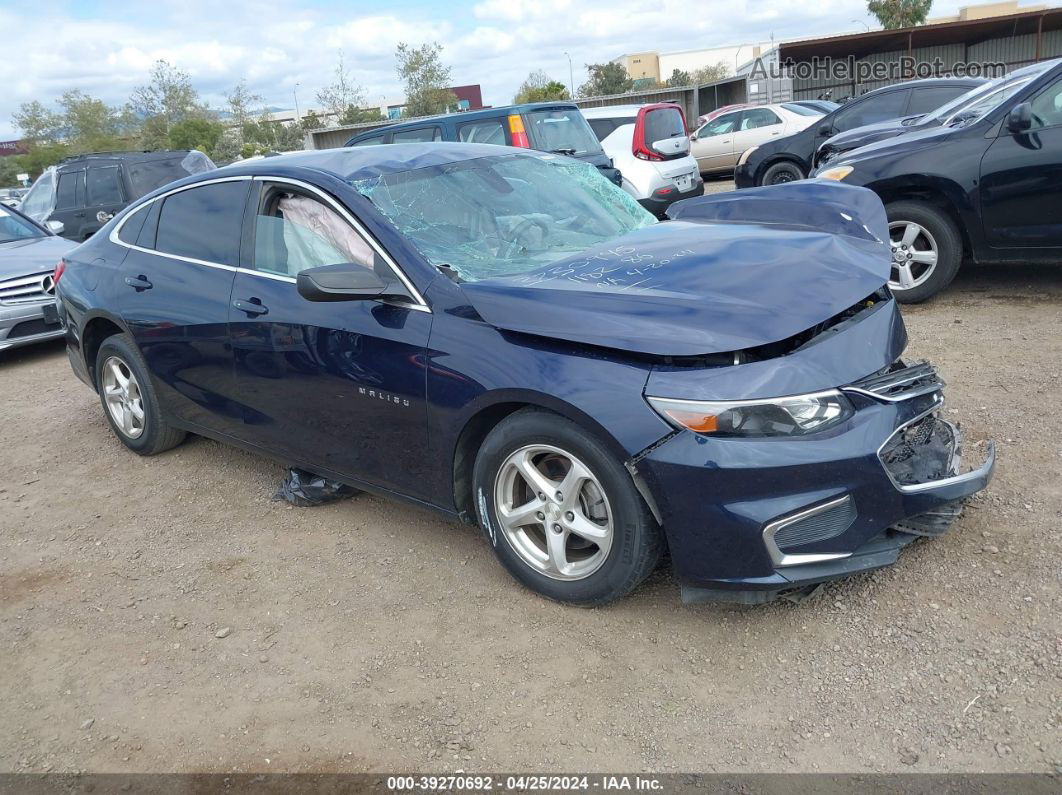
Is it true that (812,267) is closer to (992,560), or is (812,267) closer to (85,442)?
(992,560)

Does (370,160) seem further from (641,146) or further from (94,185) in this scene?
(94,185)

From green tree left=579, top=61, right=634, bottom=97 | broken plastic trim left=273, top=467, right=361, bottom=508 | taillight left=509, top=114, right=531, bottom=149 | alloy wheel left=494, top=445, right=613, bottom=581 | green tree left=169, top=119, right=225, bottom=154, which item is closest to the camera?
alloy wheel left=494, top=445, right=613, bottom=581

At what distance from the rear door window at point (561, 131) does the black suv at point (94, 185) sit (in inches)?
215

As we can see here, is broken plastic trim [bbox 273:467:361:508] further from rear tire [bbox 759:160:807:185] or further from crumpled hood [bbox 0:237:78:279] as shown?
rear tire [bbox 759:160:807:185]

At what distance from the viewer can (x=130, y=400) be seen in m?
4.89

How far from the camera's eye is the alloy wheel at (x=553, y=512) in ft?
9.46

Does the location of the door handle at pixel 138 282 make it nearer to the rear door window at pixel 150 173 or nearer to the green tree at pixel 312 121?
the rear door window at pixel 150 173

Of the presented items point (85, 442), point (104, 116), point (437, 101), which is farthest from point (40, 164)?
point (85, 442)

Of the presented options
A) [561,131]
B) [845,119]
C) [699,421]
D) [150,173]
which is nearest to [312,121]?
[150,173]

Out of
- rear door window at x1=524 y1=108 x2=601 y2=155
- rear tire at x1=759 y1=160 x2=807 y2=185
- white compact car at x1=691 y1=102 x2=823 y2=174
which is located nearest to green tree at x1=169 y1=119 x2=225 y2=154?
white compact car at x1=691 y1=102 x2=823 y2=174

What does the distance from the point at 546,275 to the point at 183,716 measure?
1962 millimetres

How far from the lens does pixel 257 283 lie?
3785 mm

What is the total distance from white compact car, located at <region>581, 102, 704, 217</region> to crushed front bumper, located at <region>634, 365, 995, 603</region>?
350 inches

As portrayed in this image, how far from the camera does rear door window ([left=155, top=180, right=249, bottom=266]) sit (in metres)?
3.99
